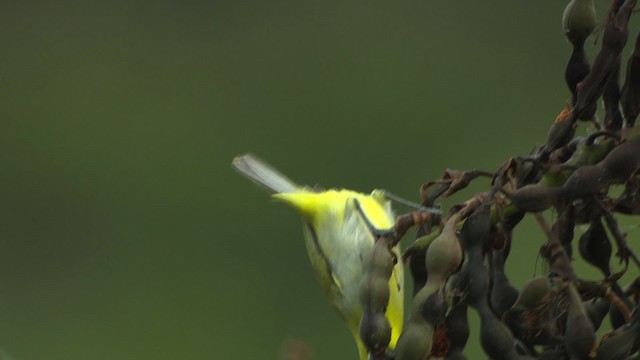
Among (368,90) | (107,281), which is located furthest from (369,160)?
(107,281)

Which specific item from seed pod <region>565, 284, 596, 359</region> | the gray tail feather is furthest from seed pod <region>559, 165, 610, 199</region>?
the gray tail feather

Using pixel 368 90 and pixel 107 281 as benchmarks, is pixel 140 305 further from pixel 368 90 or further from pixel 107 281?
pixel 368 90

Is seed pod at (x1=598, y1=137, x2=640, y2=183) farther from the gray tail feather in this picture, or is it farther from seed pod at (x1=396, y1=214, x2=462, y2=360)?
the gray tail feather

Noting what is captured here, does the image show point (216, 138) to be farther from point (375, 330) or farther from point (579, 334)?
point (579, 334)

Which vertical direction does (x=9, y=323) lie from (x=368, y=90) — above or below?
below

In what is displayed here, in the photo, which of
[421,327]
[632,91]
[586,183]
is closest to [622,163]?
[586,183]

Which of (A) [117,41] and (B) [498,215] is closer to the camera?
(B) [498,215]
